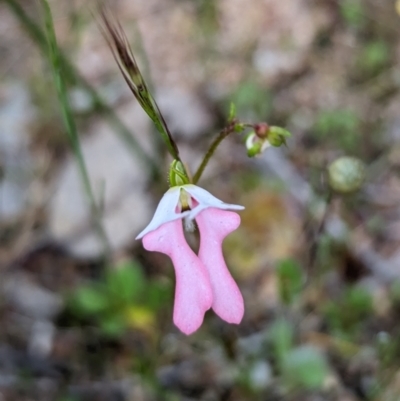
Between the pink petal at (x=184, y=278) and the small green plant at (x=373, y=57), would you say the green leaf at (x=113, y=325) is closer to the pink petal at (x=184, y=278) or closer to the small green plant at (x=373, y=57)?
the pink petal at (x=184, y=278)

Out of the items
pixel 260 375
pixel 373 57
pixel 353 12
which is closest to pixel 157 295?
pixel 260 375

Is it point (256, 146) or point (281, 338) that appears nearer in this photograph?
point (256, 146)

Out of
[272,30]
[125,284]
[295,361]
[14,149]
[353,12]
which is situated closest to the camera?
[295,361]

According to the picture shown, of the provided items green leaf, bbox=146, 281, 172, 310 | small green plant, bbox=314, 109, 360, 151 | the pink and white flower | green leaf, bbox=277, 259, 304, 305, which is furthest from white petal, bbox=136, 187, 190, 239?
small green plant, bbox=314, 109, 360, 151

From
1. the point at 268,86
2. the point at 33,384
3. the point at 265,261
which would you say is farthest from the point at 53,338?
the point at 268,86

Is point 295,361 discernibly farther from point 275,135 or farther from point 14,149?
point 14,149

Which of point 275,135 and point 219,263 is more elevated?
point 275,135

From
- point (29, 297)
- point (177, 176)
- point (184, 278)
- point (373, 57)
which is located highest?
point (373, 57)

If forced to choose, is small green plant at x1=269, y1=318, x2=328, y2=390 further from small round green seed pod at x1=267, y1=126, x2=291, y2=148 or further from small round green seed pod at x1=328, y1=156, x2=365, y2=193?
small round green seed pod at x1=267, y1=126, x2=291, y2=148
